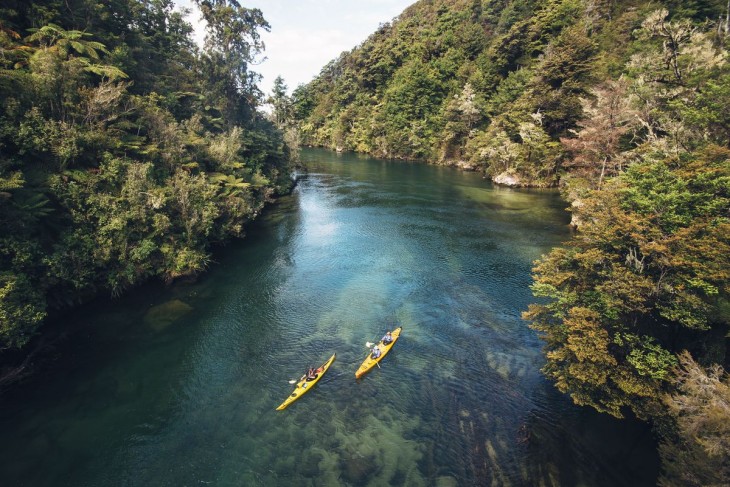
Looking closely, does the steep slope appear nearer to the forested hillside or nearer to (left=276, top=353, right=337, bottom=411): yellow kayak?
the forested hillside

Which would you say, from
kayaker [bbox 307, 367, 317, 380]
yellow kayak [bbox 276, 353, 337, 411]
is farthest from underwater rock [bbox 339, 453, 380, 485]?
kayaker [bbox 307, 367, 317, 380]

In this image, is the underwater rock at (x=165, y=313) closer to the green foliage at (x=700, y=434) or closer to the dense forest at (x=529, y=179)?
the dense forest at (x=529, y=179)

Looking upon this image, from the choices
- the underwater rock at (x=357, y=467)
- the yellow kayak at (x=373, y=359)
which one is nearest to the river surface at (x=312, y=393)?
the underwater rock at (x=357, y=467)

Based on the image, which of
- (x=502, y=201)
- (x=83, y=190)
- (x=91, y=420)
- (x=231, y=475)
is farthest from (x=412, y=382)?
(x=502, y=201)

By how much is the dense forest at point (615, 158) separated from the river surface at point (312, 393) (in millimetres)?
3130

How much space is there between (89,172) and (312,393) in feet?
76.2

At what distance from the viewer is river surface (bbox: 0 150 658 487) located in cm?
1655

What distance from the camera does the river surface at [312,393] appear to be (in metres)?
16.5

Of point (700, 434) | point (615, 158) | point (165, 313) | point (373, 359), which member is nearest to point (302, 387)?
point (373, 359)

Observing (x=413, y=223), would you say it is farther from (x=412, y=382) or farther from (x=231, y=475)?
(x=231, y=475)

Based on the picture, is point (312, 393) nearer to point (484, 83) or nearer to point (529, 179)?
point (529, 179)

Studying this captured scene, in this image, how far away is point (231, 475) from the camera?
16.2 meters

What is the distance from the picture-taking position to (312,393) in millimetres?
21312

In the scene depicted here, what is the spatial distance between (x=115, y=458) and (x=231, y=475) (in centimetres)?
595
